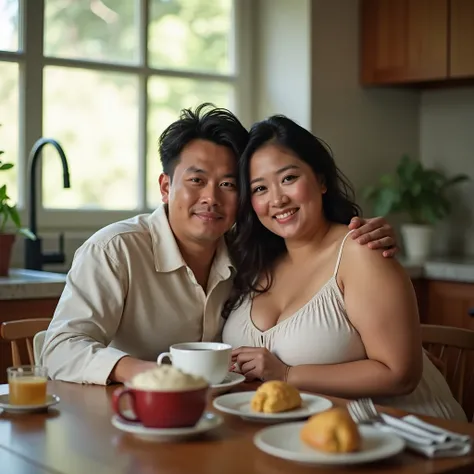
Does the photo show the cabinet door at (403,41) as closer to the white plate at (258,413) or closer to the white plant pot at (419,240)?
the white plant pot at (419,240)

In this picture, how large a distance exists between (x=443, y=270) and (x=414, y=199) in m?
0.49

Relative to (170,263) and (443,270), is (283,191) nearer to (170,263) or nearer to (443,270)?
(170,263)

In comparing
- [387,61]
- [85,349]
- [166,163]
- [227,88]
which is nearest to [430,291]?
[387,61]

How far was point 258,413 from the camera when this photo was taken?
1464mm

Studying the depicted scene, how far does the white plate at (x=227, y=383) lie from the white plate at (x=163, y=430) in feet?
0.86

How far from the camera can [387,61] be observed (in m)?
4.18

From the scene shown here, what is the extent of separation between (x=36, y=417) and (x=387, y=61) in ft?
10.0

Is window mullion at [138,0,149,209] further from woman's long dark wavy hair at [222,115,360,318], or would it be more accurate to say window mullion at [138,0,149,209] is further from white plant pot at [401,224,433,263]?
woman's long dark wavy hair at [222,115,360,318]

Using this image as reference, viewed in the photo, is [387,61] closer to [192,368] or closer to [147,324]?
[147,324]

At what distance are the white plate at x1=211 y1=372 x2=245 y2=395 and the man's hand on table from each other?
0.46ft

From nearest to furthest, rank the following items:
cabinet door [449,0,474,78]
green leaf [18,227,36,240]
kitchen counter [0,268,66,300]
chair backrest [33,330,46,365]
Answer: chair backrest [33,330,46,365], kitchen counter [0,268,66,300], green leaf [18,227,36,240], cabinet door [449,0,474,78]

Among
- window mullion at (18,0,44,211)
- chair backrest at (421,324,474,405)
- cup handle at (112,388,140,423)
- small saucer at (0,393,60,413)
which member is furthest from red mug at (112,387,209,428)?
window mullion at (18,0,44,211)

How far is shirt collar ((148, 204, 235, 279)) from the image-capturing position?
2.08 metres

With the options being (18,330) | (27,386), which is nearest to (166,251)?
(18,330)
